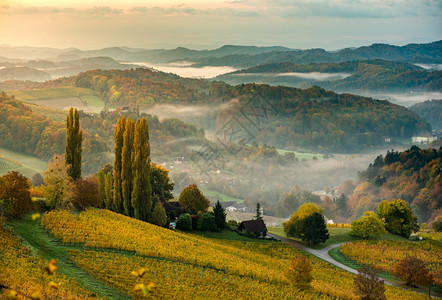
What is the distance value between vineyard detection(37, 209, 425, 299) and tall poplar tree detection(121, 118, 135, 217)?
6.58 m

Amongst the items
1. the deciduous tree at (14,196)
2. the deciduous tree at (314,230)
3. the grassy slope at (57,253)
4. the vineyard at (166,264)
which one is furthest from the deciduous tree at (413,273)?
the deciduous tree at (14,196)

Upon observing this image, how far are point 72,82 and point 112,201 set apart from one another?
530 feet

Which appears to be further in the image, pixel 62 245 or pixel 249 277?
pixel 249 277

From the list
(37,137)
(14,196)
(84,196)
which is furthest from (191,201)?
(37,137)

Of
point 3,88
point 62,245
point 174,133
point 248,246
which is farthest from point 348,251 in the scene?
point 3,88

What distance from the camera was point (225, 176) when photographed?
146500 millimetres

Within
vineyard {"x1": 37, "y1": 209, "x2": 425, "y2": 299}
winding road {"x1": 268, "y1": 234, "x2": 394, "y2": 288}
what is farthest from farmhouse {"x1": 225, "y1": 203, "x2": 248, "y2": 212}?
vineyard {"x1": 37, "y1": 209, "x2": 425, "y2": 299}

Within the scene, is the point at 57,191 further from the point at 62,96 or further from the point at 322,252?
the point at 62,96

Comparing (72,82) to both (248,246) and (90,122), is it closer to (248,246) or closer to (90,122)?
(90,122)

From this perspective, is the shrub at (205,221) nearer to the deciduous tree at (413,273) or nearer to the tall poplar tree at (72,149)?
the tall poplar tree at (72,149)

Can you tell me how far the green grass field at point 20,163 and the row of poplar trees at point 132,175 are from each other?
52.1 meters

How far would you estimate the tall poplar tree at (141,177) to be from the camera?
4181cm

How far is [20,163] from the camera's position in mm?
98562

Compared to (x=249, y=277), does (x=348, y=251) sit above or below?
below
